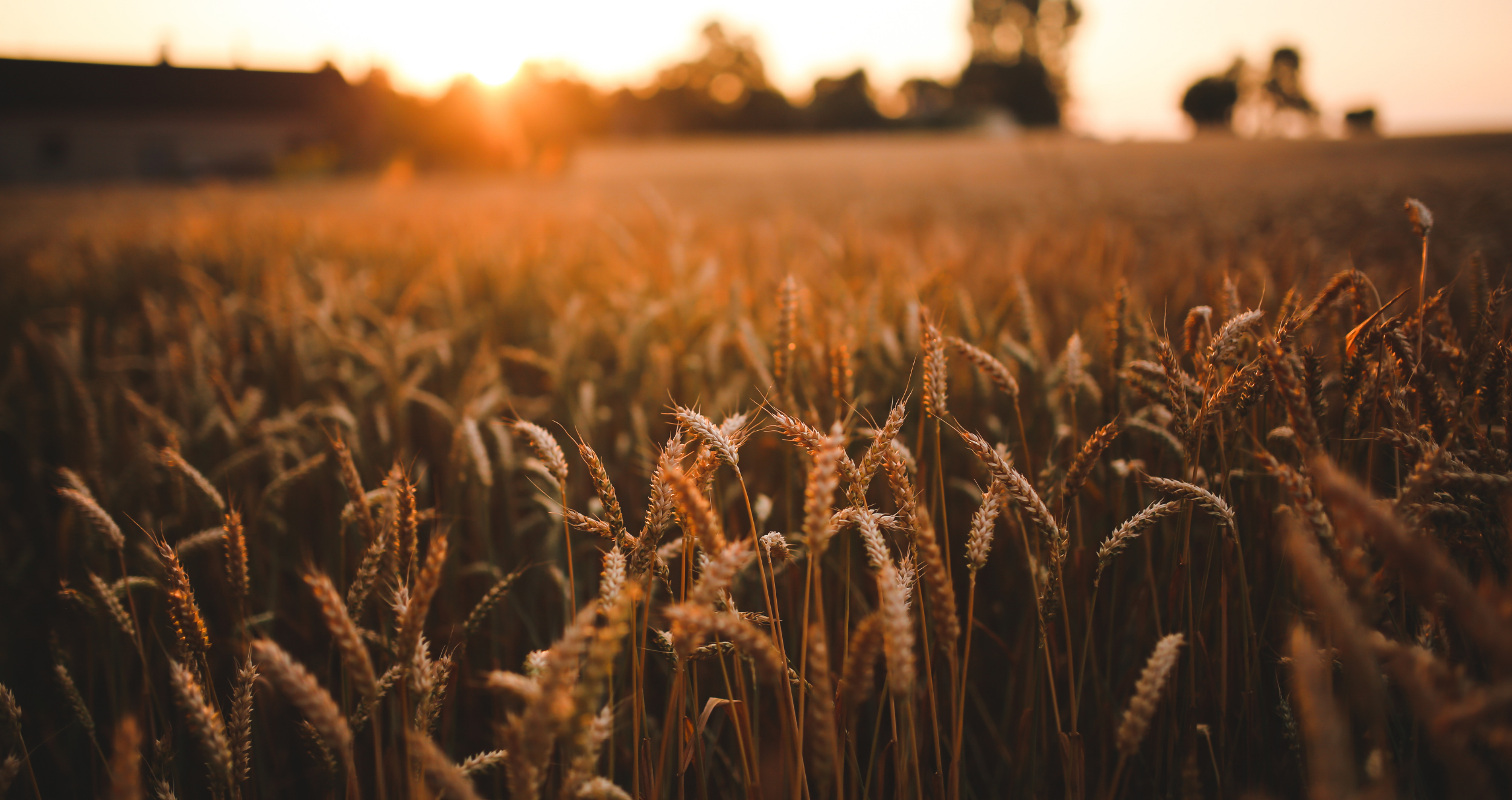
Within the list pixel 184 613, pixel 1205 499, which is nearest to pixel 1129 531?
pixel 1205 499

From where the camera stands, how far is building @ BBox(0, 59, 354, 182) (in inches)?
968

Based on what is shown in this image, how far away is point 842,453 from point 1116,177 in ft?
18.6

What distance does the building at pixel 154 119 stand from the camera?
80.6 feet

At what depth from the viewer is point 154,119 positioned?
1037 inches

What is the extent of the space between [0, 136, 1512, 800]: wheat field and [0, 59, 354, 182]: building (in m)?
26.3

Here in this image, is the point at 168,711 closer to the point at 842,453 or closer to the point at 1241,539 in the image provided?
the point at 842,453

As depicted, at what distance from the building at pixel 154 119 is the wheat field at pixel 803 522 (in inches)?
1035

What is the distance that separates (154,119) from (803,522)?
36613 mm

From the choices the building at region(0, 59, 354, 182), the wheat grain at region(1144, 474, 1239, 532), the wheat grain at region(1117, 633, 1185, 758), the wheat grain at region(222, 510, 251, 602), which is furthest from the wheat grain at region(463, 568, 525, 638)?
the building at region(0, 59, 354, 182)

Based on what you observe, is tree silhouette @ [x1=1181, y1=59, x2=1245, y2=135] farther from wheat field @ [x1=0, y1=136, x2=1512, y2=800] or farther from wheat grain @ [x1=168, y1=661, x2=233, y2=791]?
wheat grain @ [x1=168, y1=661, x2=233, y2=791]

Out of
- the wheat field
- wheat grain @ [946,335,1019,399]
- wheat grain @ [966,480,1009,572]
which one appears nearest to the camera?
the wheat field

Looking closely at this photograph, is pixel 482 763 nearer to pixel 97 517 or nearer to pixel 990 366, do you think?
pixel 97 517

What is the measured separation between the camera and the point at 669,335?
6.94ft

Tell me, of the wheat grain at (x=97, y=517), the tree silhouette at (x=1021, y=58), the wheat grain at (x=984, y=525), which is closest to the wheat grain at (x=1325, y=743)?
the wheat grain at (x=984, y=525)
